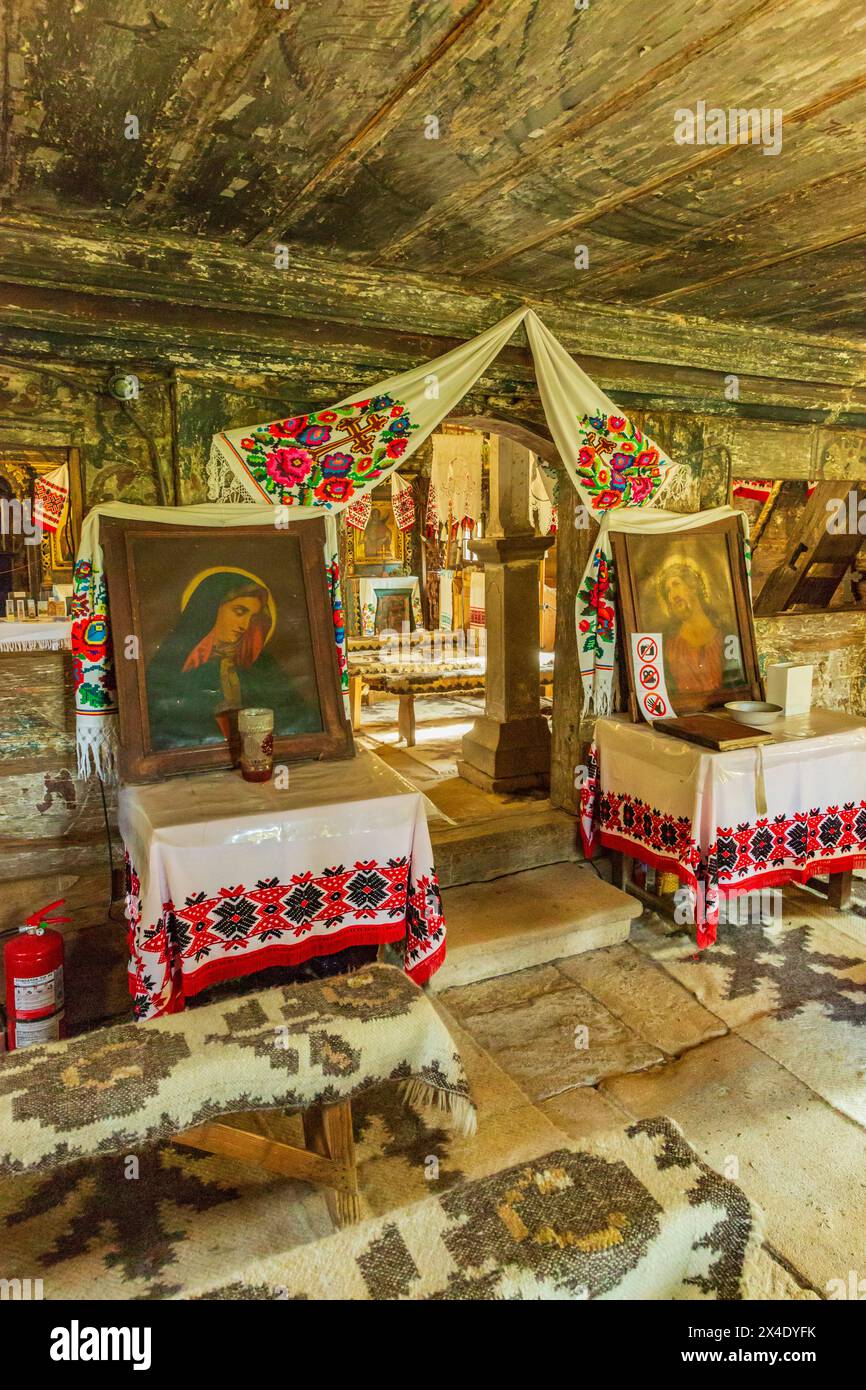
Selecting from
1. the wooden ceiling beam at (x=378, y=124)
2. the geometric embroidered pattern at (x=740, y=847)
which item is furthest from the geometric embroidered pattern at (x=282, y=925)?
the wooden ceiling beam at (x=378, y=124)

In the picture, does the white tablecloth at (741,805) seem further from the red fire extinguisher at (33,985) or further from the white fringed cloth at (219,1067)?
the red fire extinguisher at (33,985)

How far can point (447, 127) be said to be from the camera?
235cm

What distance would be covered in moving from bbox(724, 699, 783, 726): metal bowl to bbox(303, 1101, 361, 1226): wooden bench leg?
2829 mm

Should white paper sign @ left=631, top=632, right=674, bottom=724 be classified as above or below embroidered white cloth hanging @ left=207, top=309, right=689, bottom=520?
below

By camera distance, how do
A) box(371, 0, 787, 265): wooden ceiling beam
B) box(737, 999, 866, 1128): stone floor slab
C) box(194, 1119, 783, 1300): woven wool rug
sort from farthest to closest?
1. box(737, 999, 866, 1128): stone floor slab
2. box(371, 0, 787, 265): wooden ceiling beam
3. box(194, 1119, 783, 1300): woven wool rug

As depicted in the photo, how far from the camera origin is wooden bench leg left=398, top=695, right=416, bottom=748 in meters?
7.25

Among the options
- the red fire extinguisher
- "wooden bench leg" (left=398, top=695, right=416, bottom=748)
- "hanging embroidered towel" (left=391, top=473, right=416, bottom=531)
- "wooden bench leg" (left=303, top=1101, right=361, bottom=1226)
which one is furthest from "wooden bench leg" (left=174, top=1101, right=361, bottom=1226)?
"hanging embroidered towel" (left=391, top=473, right=416, bottom=531)

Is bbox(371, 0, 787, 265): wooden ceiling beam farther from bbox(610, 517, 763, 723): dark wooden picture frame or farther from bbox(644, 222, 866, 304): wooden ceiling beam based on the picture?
bbox(610, 517, 763, 723): dark wooden picture frame

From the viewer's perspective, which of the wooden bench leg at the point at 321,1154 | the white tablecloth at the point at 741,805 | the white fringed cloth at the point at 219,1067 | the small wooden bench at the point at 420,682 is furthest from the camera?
the small wooden bench at the point at 420,682

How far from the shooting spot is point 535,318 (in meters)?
3.87

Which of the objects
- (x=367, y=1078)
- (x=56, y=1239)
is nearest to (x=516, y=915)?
(x=367, y=1078)

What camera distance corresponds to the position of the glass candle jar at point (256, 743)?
10.6 ft

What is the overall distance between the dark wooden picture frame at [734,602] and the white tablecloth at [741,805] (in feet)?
1.11
